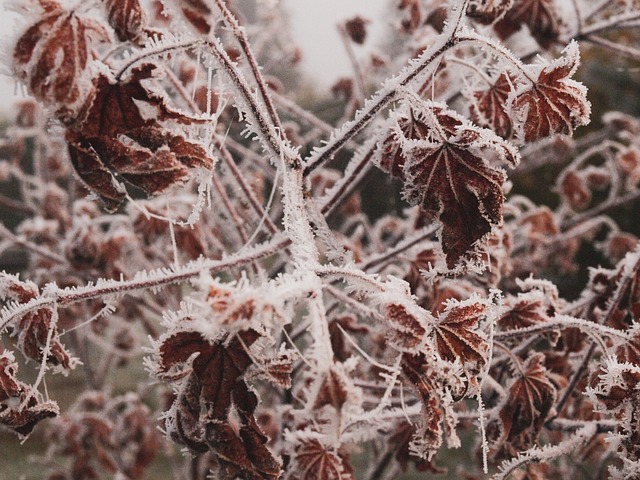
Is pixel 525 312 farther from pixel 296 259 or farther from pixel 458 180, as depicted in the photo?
pixel 296 259

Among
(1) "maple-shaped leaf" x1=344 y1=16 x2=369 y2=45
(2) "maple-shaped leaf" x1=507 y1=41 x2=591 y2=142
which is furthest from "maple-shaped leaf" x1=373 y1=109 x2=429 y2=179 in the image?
(1) "maple-shaped leaf" x1=344 y1=16 x2=369 y2=45

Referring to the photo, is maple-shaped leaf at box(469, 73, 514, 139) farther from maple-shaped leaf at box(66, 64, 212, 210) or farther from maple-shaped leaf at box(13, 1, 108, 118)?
maple-shaped leaf at box(13, 1, 108, 118)

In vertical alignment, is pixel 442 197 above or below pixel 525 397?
above

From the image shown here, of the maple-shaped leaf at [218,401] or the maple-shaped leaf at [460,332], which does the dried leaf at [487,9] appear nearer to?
the maple-shaped leaf at [460,332]

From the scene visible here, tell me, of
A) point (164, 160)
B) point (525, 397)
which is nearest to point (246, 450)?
point (164, 160)

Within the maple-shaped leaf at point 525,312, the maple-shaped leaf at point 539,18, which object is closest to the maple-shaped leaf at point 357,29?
the maple-shaped leaf at point 539,18

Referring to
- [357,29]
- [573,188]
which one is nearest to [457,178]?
[357,29]

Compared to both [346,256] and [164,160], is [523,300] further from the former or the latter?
[164,160]
